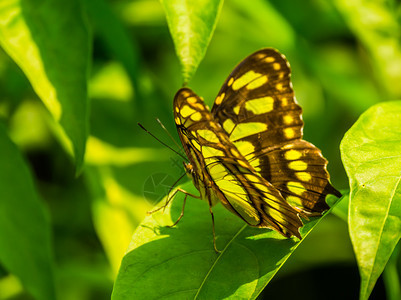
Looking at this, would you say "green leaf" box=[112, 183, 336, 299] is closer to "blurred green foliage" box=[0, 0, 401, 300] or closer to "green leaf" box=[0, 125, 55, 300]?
"blurred green foliage" box=[0, 0, 401, 300]

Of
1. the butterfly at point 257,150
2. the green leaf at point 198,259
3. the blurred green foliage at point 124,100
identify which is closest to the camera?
the green leaf at point 198,259

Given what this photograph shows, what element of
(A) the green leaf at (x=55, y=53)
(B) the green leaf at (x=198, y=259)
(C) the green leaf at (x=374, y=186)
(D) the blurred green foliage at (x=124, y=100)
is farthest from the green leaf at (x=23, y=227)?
(C) the green leaf at (x=374, y=186)

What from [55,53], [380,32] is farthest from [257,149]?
[380,32]

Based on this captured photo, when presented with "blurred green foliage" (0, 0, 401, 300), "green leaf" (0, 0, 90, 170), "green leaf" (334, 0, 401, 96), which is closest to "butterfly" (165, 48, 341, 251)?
"blurred green foliage" (0, 0, 401, 300)

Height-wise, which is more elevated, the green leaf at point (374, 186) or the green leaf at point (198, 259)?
the green leaf at point (374, 186)

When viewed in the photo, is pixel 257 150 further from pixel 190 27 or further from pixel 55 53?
pixel 55 53

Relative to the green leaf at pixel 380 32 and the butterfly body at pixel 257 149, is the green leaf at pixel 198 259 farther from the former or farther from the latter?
the green leaf at pixel 380 32

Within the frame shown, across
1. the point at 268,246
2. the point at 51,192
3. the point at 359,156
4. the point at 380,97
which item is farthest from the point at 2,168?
the point at 380,97
